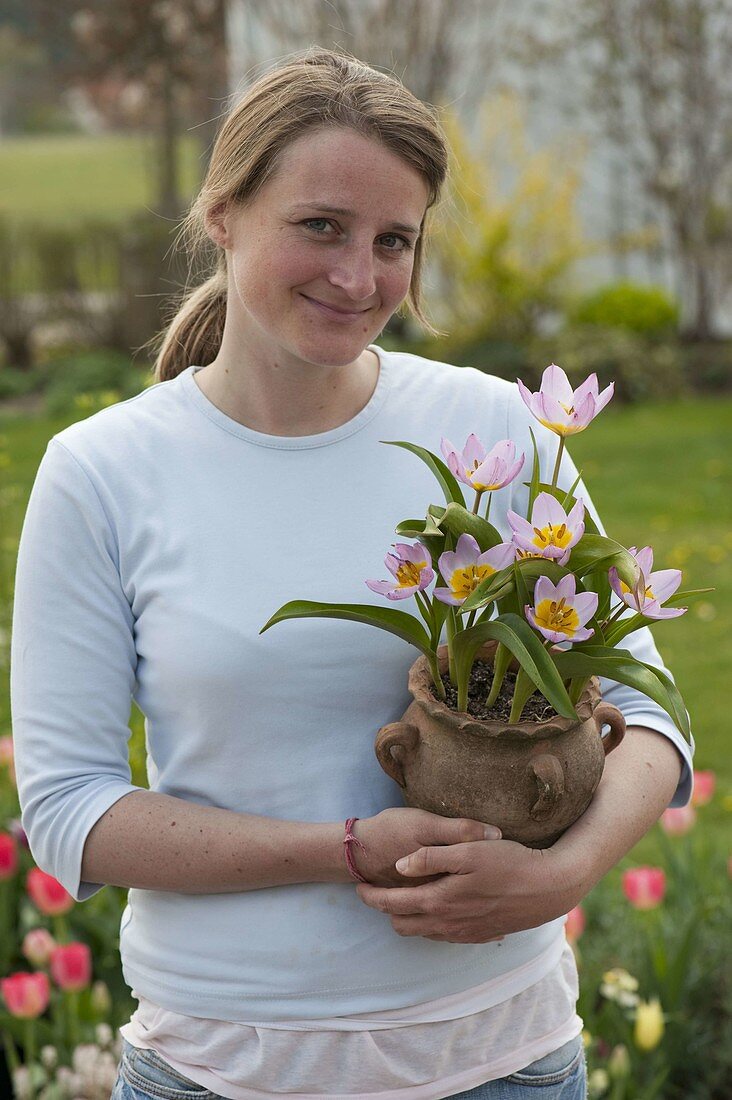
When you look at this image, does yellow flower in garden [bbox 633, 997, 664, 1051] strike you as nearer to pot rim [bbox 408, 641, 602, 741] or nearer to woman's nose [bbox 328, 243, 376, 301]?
pot rim [bbox 408, 641, 602, 741]

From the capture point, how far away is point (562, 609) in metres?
1.27

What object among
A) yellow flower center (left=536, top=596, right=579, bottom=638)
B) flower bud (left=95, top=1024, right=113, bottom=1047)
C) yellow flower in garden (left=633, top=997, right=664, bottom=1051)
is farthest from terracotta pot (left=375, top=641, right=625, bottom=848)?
flower bud (left=95, top=1024, right=113, bottom=1047)

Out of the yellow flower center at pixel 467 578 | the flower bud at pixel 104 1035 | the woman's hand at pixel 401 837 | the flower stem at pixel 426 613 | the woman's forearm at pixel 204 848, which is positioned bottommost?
the flower bud at pixel 104 1035

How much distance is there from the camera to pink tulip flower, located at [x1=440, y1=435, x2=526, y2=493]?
4.33 feet

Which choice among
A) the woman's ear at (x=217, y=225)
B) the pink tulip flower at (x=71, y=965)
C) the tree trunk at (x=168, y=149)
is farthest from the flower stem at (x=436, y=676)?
the tree trunk at (x=168, y=149)

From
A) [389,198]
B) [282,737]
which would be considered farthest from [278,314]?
[282,737]

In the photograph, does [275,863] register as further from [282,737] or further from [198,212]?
[198,212]

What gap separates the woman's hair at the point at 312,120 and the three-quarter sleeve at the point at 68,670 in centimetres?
39

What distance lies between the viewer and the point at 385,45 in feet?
35.3

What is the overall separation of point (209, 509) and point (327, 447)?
0.54ft

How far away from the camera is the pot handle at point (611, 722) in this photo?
1.44 m

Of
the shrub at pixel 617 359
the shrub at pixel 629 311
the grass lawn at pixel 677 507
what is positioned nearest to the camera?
the grass lawn at pixel 677 507

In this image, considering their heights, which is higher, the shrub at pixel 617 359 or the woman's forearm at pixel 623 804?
the woman's forearm at pixel 623 804

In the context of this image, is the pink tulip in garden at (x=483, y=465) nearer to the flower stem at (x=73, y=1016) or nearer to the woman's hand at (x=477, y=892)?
the woman's hand at (x=477, y=892)
